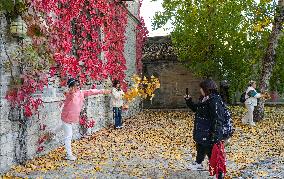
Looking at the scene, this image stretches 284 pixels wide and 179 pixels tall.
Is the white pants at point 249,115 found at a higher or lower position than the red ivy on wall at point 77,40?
lower

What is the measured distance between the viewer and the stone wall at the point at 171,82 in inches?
925

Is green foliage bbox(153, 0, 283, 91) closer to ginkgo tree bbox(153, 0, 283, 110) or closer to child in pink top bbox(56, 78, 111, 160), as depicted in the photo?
ginkgo tree bbox(153, 0, 283, 110)

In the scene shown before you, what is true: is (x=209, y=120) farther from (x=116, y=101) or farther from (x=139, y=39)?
(x=139, y=39)

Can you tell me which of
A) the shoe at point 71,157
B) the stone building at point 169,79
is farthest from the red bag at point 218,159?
the stone building at point 169,79

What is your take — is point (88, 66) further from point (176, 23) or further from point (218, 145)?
point (176, 23)

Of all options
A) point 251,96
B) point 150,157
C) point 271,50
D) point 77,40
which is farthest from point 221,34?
point 150,157

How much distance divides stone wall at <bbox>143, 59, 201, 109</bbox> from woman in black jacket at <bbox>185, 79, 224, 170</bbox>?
1699 centimetres

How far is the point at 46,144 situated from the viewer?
8.46m

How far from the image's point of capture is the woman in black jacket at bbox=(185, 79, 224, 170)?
19.3 ft

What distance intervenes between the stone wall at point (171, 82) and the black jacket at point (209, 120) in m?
17.0

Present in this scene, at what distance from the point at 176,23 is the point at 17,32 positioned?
11869mm

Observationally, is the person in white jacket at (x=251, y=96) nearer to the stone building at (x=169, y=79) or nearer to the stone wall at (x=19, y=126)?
the stone wall at (x=19, y=126)

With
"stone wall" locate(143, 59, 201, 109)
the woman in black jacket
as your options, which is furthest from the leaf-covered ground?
"stone wall" locate(143, 59, 201, 109)

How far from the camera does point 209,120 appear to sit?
6227 mm
